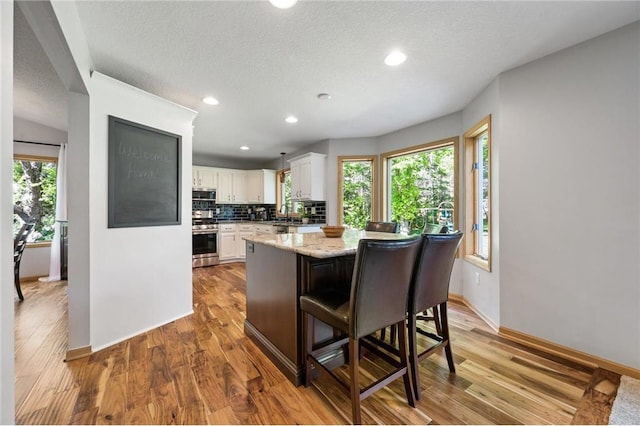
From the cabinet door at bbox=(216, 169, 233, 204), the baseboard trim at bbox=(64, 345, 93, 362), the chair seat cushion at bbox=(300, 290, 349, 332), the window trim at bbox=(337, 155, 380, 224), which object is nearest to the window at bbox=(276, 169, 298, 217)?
the cabinet door at bbox=(216, 169, 233, 204)

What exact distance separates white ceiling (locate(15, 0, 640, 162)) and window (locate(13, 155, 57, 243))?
1.38 metres

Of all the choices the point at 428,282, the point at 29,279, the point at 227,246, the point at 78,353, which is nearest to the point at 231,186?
the point at 227,246

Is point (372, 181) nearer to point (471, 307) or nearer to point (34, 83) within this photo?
point (471, 307)

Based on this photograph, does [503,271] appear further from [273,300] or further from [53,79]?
[53,79]

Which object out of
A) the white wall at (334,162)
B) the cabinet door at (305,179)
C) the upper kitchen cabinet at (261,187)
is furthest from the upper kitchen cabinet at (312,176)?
the upper kitchen cabinet at (261,187)

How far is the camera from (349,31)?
1.80 m

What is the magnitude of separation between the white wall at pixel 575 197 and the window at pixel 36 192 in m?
6.48

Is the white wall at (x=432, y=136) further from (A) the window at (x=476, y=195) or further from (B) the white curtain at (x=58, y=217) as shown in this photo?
Result: (B) the white curtain at (x=58, y=217)

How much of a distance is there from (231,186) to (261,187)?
2.40 feet

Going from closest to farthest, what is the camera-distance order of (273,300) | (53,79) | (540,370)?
(540,370)
(273,300)
(53,79)

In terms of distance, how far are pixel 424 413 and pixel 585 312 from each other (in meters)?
1.59

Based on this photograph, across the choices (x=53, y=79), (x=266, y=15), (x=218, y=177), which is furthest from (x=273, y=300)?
(x=218, y=177)

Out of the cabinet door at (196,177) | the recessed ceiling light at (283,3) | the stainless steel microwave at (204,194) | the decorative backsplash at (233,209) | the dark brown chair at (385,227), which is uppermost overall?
the recessed ceiling light at (283,3)

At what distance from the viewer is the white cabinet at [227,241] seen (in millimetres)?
5586
